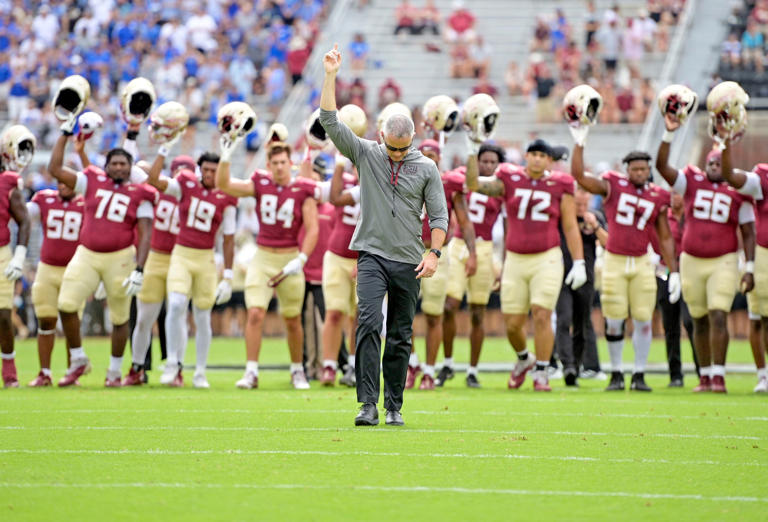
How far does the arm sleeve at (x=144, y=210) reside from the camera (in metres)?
11.3

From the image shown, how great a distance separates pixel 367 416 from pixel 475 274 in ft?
14.1

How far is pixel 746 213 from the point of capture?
36.3 feet

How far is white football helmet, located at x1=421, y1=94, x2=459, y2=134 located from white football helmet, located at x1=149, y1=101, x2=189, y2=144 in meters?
2.26

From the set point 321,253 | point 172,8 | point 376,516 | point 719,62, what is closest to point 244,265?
point 321,253

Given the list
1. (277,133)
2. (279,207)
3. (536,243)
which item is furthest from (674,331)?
(277,133)

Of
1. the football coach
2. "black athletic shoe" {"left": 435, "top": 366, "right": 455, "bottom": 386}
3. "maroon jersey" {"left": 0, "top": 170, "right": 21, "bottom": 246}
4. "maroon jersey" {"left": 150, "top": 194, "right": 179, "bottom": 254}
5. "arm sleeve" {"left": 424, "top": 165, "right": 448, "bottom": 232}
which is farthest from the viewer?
"black athletic shoe" {"left": 435, "top": 366, "right": 455, "bottom": 386}

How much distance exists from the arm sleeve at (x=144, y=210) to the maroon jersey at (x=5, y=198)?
1.12m

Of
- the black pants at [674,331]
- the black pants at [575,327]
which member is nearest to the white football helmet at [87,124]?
the black pants at [575,327]

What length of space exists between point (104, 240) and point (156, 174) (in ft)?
2.48

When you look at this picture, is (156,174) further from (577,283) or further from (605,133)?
(605,133)

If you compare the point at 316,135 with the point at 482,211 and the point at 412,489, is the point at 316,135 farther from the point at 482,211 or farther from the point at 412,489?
the point at 412,489

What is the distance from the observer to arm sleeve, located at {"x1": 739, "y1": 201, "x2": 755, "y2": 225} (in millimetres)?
11062

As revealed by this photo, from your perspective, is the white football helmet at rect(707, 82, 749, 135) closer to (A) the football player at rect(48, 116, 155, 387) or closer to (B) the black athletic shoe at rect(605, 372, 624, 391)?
(B) the black athletic shoe at rect(605, 372, 624, 391)

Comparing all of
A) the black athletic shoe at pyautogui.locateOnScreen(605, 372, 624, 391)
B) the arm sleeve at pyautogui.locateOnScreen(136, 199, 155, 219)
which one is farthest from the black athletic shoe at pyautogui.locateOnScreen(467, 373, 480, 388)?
the arm sleeve at pyautogui.locateOnScreen(136, 199, 155, 219)
